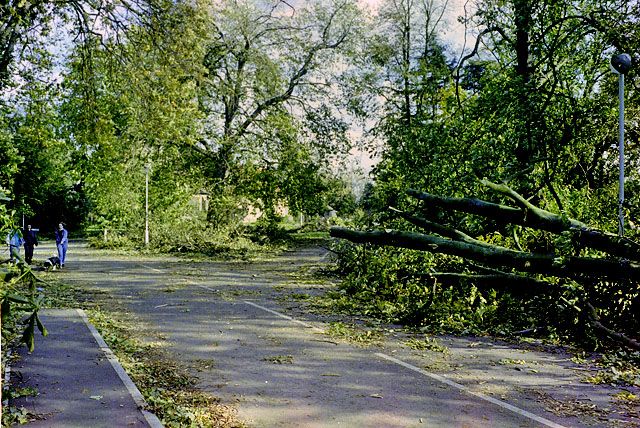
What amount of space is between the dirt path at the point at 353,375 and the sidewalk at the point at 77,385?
984 mm

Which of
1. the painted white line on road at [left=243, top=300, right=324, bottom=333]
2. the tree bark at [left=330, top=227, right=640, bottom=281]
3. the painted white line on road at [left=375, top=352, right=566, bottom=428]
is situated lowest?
the painted white line on road at [left=375, top=352, right=566, bottom=428]

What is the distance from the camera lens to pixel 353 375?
301 inches

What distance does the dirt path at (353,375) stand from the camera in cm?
609

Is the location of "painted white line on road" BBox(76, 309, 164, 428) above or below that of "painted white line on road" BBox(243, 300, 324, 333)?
above

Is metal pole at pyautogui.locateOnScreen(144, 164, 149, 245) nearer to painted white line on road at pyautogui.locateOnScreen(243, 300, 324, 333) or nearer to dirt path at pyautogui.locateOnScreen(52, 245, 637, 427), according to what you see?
dirt path at pyautogui.locateOnScreen(52, 245, 637, 427)

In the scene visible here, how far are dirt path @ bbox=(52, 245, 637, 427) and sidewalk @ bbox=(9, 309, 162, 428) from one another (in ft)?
3.23

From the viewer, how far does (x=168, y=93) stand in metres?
15.6

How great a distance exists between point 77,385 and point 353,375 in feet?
10.4

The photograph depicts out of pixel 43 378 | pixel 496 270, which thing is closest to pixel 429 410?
pixel 43 378

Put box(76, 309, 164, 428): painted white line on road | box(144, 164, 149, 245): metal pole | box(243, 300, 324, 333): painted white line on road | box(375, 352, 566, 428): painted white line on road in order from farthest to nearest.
Result: box(144, 164, 149, 245): metal pole, box(243, 300, 324, 333): painted white line on road, box(375, 352, 566, 428): painted white line on road, box(76, 309, 164, 428): painted white line on road

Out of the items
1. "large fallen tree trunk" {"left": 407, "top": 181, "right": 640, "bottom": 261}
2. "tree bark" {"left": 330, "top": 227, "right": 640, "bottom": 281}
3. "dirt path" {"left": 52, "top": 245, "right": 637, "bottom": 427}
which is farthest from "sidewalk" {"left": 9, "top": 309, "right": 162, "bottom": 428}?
"large fallen tree trunk" {"left": 407, "top": 181, "right": 640, "bottom": 261}

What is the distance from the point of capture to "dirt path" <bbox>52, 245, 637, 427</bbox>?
6.09 metres

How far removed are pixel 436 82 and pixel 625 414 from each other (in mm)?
14204

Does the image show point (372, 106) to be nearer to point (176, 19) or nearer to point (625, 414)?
point (176, 19)
